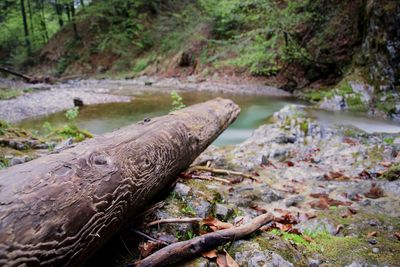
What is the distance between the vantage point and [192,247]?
2.18 m

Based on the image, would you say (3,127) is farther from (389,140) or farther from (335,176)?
(389,140)

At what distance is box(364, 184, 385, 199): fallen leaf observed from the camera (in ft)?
13.8

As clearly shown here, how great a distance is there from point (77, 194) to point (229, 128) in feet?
25.3

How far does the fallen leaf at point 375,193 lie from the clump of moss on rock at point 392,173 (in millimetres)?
396

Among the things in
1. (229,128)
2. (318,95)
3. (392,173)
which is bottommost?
(229,128)

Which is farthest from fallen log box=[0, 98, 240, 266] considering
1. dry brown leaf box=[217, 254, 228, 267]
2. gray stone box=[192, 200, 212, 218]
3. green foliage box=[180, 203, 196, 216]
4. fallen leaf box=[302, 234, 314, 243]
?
fallen leaf box=[302, 234, 314, 243]

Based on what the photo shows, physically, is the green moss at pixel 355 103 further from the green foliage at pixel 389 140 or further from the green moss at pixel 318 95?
the green foliage at pixel 389 140

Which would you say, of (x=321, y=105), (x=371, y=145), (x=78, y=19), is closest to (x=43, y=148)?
(x=371, y=145)

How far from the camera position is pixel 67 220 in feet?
5.81

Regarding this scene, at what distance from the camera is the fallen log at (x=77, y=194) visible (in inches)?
62.5

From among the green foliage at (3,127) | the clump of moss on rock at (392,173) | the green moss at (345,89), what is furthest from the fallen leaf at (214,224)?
the green moss at (345,89)

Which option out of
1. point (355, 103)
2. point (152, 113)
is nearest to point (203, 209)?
point (152, 113)

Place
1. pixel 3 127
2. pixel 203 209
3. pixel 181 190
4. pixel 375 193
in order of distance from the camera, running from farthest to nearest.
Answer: pixel 3 127 → pixel 375 193 → pixel 181 190 → pixel 203 209

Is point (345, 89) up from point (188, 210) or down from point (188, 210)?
down
